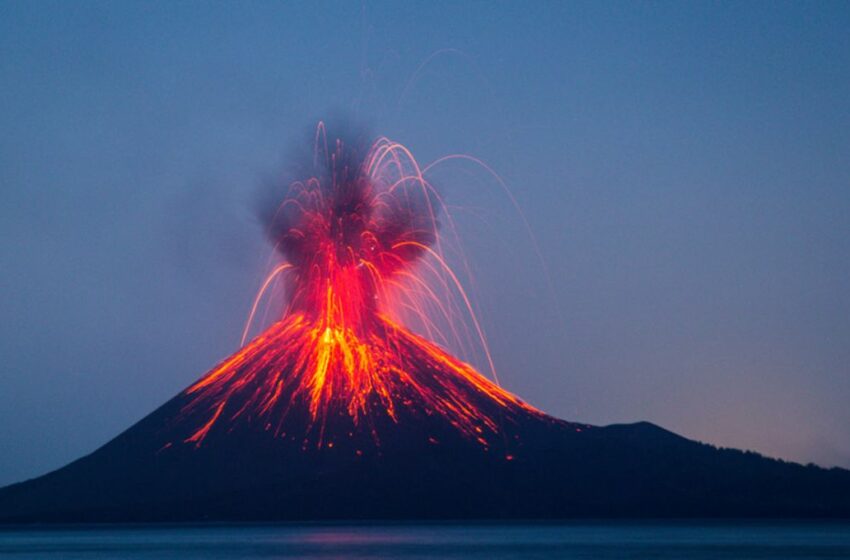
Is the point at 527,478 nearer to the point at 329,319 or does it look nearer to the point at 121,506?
the point at 329,319

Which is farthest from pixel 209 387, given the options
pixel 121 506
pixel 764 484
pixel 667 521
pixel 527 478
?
pixel 764 484

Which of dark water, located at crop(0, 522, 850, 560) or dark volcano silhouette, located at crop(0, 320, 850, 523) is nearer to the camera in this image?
dark water, located at crop(0, 522, 850, 560)

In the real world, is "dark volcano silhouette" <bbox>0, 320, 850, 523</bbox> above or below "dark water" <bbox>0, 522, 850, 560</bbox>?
above

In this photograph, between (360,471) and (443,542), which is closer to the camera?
(443,542)

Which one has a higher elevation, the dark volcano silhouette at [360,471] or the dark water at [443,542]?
the dark volcano silhouette at [360,471]
